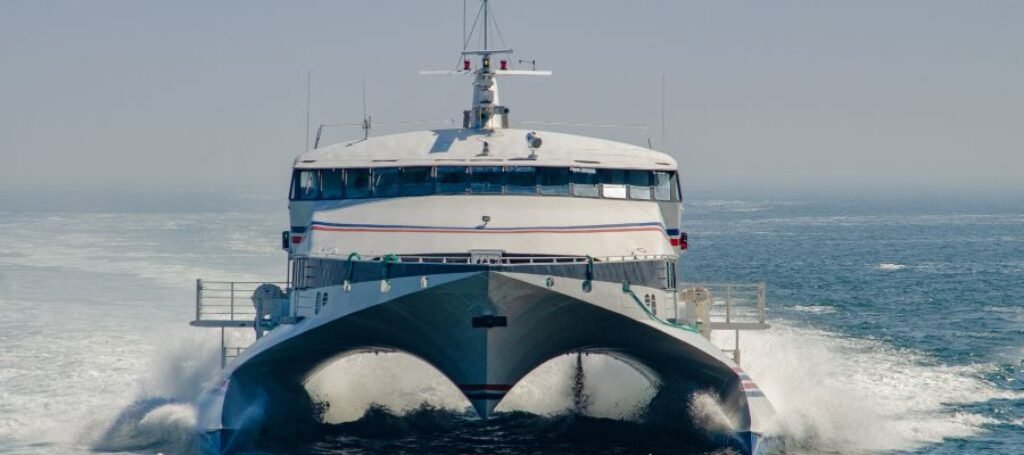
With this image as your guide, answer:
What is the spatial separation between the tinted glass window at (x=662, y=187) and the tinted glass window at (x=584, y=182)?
124 cm

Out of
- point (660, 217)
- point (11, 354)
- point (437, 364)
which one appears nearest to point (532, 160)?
point (660, 217)

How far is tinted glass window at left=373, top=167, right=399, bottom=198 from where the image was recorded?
27.9 meters

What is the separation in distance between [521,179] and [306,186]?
4.25m

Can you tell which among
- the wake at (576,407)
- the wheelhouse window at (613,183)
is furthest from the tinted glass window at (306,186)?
the wheelhouse window at (613,183)

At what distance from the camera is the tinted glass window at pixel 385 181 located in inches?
1099

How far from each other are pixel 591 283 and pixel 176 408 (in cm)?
931

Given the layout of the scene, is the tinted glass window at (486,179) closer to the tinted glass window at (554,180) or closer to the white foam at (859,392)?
the tinted glass window at (554,180)

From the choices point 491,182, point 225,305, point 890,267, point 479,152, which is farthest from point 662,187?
point 890,267

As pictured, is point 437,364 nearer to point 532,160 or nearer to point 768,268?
point 532,160

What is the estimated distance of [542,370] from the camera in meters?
33.1

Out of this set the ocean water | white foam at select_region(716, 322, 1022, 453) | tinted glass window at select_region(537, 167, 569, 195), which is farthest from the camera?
white foam at select_region(716, 322, 1022, 453)

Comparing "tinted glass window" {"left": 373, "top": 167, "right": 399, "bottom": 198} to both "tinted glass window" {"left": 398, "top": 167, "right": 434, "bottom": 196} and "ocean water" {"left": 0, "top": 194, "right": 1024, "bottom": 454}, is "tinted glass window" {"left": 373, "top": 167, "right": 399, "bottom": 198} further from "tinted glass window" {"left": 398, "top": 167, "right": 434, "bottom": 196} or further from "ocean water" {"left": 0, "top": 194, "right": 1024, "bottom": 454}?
"ocean water" {"left": 0, "top": 194, "right": 1024, "bottom": 454}

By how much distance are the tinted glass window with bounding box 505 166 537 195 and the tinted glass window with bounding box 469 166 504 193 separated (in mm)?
147

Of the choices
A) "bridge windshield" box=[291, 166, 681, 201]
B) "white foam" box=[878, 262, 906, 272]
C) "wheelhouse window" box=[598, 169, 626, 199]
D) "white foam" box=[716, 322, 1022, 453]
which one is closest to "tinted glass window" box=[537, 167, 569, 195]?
"bridge windshield" box=[291, 166, 681, 201]
